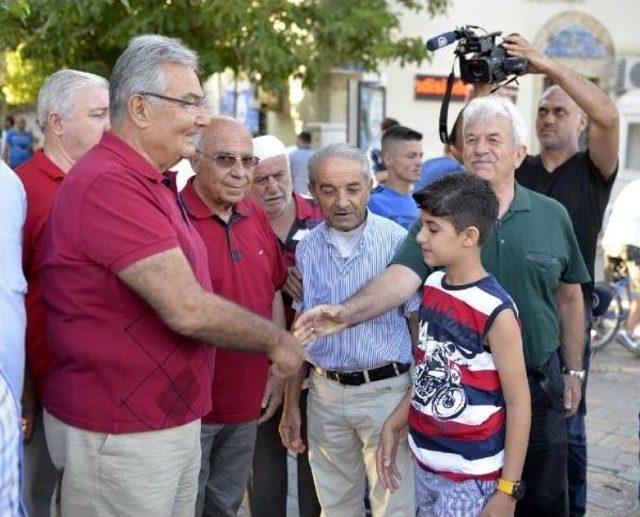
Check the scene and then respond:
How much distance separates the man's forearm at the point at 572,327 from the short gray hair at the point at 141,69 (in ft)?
5.97

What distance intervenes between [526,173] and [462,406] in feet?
6.35

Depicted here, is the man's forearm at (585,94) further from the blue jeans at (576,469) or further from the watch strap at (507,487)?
the watch strap at (507,487)

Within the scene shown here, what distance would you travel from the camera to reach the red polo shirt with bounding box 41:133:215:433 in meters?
2.21

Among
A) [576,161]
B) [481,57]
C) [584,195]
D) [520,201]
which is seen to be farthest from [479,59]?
[520,201]

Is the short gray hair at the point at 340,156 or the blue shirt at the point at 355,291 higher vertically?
the short gray hair at the point at 340,156

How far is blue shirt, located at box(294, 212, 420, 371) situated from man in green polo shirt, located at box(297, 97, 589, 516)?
8.8 inches

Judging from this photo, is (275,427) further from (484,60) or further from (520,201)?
(484,60)

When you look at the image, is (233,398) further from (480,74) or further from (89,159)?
(480,74)

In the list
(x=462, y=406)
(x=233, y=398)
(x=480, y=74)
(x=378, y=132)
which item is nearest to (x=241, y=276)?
(x=233, y=398)

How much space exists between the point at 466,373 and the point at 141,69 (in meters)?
1.43

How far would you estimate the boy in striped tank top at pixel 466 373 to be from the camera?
2.63 metres

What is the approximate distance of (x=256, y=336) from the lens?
7.80ft

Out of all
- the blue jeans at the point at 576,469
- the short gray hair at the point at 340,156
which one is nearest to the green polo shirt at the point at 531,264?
the short gray hair at the point at 340,156

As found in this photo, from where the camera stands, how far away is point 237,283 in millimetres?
3193
